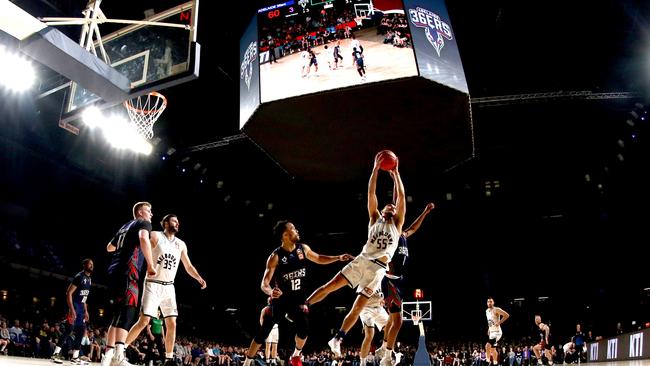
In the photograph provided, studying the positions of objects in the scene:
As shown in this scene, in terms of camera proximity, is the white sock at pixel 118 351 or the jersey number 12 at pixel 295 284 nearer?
the white sock at pixel 118 351

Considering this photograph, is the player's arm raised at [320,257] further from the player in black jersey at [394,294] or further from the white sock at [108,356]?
the white sock at [108,356]

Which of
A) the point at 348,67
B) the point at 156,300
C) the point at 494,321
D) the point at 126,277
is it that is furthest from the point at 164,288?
the point at 494,321

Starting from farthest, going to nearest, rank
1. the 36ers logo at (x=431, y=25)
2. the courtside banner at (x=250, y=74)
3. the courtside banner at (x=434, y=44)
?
the courtside banner at (x=250, y=74) → the 36ers logo at (x=431, y=25) → the courtside banner at (x=434, y=44)

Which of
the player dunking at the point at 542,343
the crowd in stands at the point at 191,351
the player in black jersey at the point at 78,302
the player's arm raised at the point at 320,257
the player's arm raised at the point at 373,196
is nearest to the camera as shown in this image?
the player's arm raised at the point at 373,196

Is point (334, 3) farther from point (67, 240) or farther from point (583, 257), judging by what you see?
point (583, 257)

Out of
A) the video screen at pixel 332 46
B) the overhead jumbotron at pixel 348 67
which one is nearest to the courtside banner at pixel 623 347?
the overhead jumbotron at pixel 348 67

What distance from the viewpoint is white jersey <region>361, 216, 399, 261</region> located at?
6.34 metres

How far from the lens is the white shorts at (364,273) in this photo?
6.28 meters

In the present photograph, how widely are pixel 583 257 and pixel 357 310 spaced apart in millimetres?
23668

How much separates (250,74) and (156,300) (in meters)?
6.11

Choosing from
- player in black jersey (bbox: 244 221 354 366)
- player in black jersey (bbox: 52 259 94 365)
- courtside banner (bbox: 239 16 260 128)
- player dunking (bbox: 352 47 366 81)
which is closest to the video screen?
player dunking (bbox: 352 47 366 81)

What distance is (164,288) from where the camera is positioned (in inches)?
253

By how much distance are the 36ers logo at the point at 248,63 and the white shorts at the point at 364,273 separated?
6.07 meters

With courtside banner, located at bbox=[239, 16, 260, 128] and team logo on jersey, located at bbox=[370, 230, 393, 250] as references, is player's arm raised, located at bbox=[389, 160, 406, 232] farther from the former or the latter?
courtside banner, located at bbox=[239, 16, 260, 128]
